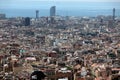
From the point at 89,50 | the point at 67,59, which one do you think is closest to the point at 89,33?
the point at 89,50

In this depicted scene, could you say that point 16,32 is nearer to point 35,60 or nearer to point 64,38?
point 64,38

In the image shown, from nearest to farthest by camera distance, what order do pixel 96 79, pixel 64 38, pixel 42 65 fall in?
pixel 96 79 → pixel 42 65 → pixel 64 38

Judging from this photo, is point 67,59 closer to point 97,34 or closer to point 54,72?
point 54,72

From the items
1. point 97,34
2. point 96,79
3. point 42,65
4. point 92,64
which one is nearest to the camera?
point 96,79

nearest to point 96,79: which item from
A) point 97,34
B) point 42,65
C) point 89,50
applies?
point 42,65

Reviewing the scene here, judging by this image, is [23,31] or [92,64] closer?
[92,64]

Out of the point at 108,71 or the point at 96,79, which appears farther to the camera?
the point at 108,71

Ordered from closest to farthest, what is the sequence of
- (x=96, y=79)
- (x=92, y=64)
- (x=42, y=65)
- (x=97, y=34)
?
1. (x=96, y=79)
2. (x=42, y=65)
3. (x=92, y=64)
4. (x=97, y=34)

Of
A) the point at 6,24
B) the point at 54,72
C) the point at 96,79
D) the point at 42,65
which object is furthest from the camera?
the point at 6,24
